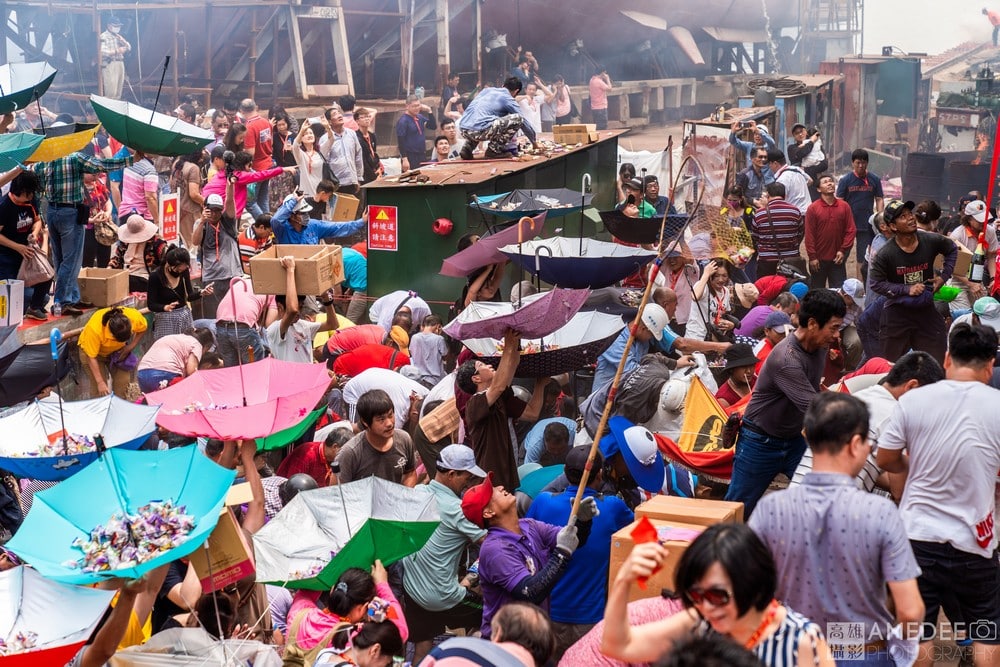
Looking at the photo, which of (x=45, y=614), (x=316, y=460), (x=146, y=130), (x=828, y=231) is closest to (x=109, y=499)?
(x=45, y=614)

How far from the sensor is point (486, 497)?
5.32 m

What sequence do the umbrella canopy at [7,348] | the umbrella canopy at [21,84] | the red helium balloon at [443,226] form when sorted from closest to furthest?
the umbrella canopy at [7,348]
the umbrella canopy at [21,84]
the red helium balloon at [443,226]

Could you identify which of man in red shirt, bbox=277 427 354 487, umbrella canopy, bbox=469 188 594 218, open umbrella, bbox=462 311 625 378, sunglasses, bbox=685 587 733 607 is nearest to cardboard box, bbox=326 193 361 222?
umbrella canopy, bbox=469 188 594 218

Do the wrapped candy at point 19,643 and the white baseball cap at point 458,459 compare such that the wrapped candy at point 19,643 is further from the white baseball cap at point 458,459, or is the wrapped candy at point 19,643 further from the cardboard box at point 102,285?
the cardboard box at point 102,285

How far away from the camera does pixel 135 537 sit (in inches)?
192

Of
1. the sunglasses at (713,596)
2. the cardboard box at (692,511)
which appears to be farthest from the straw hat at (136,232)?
the sunglasses at (713,596)

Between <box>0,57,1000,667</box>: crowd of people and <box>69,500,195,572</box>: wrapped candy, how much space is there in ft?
0.43

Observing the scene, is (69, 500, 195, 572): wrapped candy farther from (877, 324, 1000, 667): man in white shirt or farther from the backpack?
(877, 324, 1000, 667): man in white shirt

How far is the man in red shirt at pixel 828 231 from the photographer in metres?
11.7

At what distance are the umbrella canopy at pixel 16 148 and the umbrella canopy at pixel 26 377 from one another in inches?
82.7

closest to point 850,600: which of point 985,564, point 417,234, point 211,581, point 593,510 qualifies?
point 985,564

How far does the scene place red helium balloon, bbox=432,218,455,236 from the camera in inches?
440

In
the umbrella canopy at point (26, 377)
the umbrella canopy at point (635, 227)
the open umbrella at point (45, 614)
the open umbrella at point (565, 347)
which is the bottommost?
the open umbrella at point (45, 614)

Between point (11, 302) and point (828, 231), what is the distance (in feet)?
24.2
